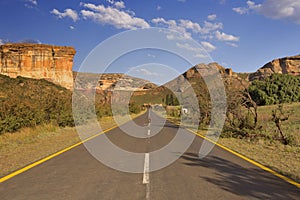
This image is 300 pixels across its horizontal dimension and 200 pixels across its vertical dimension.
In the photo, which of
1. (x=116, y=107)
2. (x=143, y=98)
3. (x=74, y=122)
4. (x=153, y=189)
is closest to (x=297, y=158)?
(x=153, y=189)

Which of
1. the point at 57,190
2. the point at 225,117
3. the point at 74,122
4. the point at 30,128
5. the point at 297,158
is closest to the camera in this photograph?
the point at 57,190

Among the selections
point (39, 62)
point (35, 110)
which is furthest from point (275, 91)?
point (39, 62)

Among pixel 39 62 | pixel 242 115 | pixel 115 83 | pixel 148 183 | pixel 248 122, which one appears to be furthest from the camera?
pixel 39 62

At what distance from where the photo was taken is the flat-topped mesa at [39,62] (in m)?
75.8

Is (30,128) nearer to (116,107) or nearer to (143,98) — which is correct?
(116,107)

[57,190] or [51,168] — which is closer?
[57,190]

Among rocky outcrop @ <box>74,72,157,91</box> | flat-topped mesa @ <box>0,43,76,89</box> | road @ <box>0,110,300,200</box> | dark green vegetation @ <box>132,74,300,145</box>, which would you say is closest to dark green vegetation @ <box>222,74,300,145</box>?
dark green vegetation @ <box>132,74,300,145</box>

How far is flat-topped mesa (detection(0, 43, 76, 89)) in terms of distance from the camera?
2985 inches

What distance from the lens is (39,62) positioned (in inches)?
3027

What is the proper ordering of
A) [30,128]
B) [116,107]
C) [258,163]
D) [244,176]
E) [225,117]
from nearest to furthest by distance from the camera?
[244,176], [258,163], [30,128], [225,117], [116,107]

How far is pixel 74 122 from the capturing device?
23500 mm

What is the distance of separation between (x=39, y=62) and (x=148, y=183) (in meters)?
79.0

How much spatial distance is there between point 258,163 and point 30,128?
14201 millimetres

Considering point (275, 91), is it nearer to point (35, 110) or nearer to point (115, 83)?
point (115, 83)
